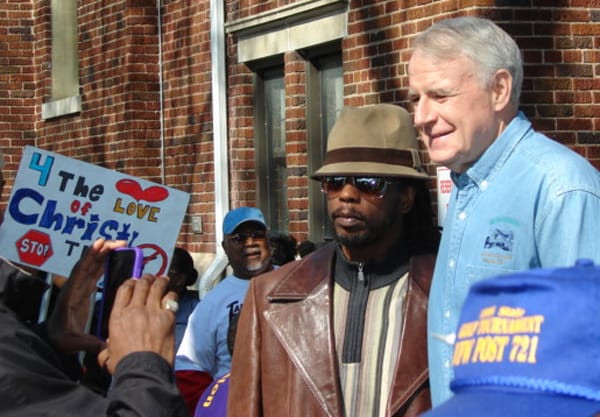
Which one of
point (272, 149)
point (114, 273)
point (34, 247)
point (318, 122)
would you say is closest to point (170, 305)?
point (114, 273)

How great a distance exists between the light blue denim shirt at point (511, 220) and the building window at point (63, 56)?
10.6m

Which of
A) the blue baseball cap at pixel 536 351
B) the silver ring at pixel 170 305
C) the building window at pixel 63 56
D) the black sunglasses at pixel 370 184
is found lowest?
the silver ring at pixel 170 305


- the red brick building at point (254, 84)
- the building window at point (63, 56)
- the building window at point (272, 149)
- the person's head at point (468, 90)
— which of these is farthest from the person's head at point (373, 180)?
the building window at point (63, 56)

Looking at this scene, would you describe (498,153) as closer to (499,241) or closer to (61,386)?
(499,241)

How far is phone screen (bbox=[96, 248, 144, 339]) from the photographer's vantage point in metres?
3.71

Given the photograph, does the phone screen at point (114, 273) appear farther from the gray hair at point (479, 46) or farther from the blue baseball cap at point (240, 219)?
the blue baseball cap at point (240, 219)

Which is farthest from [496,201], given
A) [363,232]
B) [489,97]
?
[363,232]

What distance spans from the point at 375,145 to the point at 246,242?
3210mm

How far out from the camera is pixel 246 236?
7086 millimetres

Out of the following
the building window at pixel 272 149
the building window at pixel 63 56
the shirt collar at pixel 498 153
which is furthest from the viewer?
the building window at pixel 63 56

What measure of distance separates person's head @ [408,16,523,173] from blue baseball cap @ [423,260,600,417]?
157cm

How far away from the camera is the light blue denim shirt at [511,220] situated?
2.83 meters

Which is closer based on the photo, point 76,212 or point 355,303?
point 355,303

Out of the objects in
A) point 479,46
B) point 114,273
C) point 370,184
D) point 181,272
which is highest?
point 479,46
